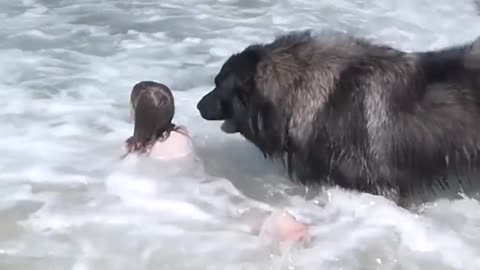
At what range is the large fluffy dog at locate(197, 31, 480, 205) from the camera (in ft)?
18.0

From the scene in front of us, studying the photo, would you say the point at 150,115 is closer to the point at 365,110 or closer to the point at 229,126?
the point at 229,126

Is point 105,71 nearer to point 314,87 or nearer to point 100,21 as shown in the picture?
point 100,21

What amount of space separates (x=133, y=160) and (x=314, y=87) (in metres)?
1.51

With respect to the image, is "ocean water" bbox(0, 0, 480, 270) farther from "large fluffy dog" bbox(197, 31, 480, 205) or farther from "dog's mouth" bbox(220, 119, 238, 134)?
"dog's mouth" bbox(220, 119, 238, 134)

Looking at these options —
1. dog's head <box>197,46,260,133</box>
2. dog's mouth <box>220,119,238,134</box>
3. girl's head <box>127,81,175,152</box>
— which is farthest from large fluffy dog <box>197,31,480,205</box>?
girl's head <box>127,81,175,152</box>

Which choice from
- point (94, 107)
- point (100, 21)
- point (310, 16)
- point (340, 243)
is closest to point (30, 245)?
point (340, 243)

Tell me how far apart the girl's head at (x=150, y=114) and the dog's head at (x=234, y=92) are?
359 millimetres

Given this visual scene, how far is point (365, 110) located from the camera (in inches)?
215

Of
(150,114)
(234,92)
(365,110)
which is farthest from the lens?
(150,114)

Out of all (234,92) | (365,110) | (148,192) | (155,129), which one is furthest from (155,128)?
(365,110)

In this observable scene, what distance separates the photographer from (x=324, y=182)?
5711 millimetres

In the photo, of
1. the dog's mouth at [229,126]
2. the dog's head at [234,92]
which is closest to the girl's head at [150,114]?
the dog's head at [234,92]

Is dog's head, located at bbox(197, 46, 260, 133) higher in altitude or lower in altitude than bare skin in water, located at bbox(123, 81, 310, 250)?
higher

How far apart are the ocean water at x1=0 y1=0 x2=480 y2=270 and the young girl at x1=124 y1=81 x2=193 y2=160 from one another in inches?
4.1
